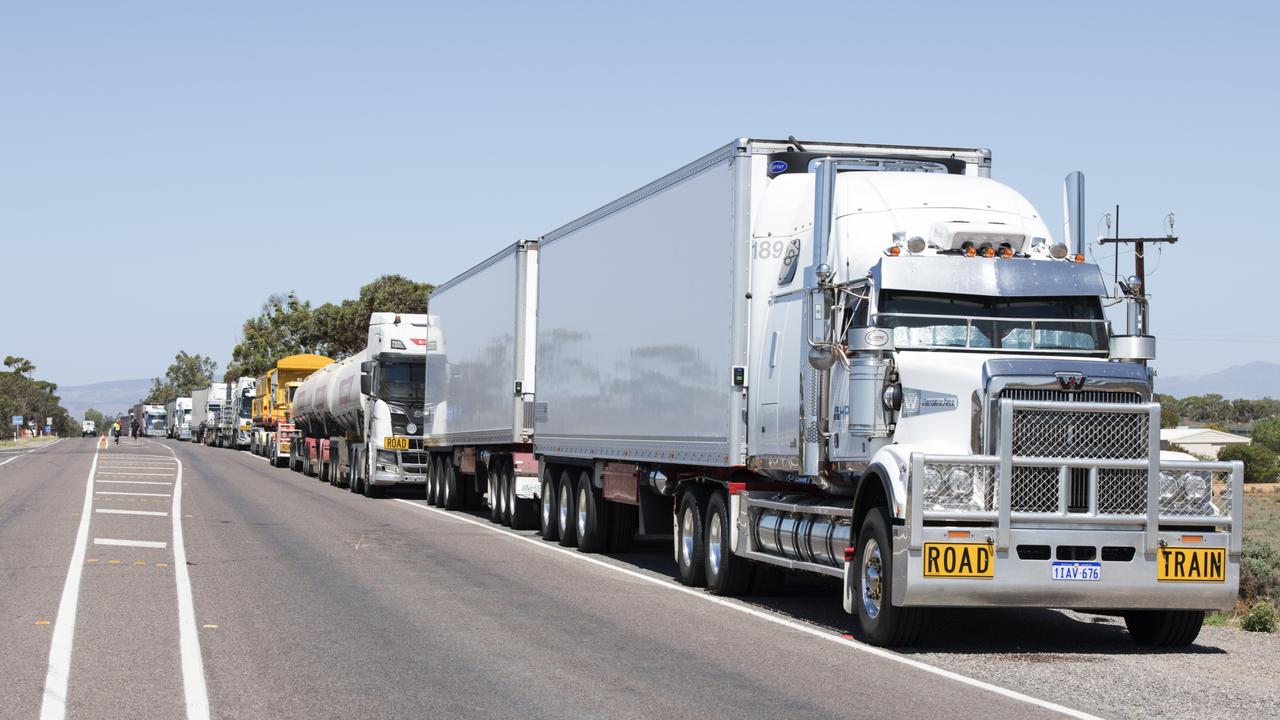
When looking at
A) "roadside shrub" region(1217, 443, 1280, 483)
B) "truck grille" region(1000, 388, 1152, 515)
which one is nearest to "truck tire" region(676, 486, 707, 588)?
"truck grille" region(1000, 388, 1152, 515)

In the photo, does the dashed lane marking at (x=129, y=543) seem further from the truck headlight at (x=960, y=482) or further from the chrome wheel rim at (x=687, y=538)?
the truck headlight at (x=960, y=482)

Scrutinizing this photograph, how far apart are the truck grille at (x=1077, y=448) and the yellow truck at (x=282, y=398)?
1759 inches

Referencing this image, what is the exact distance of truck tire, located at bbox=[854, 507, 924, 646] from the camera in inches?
459

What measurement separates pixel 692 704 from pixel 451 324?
21.3m

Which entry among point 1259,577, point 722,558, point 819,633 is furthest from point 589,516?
point 1259,577

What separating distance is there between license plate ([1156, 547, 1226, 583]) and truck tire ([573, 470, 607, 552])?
383 inches

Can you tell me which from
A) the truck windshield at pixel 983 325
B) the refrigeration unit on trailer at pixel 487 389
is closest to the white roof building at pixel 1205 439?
the refrigeration unit on trailer at pixel 487 389

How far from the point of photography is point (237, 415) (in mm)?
80125

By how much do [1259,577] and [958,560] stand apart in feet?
33.4

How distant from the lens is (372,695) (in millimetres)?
9250

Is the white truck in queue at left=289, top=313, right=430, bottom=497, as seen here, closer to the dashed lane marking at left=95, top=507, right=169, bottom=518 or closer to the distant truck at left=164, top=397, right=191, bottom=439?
the dashed lane marking at left=95, top=507, right=169, bottom=518

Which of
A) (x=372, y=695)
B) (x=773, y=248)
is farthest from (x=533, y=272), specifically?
(x=372, y=695)

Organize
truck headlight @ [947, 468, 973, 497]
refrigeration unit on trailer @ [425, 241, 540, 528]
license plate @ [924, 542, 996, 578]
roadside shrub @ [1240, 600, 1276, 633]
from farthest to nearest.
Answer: refrigeration unit on trailer @ [425, 241, 540, 528] → roadside shrub @ [1240, 600, 1276, 633] → truck headlight @ [947, 468, 973, 497] → license plate @ [924, 542, 996, 578]

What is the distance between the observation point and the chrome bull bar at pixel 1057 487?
447 inches
